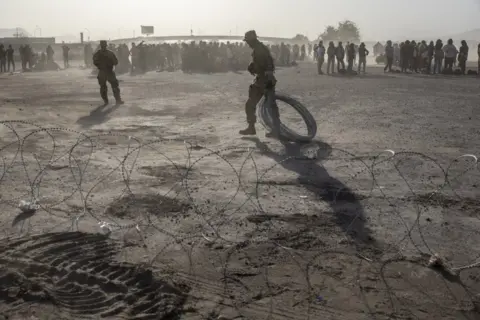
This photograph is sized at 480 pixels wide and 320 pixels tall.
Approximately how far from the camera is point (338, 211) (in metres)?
5.62

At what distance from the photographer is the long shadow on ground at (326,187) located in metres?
5.19

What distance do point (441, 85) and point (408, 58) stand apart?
8.12m

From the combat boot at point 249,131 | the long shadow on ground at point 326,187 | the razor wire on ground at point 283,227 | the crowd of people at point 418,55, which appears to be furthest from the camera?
the crowd of people at point 418,55

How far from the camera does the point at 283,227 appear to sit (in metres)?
5.14

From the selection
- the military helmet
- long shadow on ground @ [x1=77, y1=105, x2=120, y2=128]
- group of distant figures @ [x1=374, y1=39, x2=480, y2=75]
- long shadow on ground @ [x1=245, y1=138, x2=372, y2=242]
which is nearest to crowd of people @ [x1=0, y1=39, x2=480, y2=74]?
group of distant figures @ [x1=374, y1=39, x2=480, y2=75]

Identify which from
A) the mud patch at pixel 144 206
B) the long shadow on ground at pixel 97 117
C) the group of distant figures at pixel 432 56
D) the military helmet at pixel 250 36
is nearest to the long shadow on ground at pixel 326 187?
the mud patch at pixel 144 206

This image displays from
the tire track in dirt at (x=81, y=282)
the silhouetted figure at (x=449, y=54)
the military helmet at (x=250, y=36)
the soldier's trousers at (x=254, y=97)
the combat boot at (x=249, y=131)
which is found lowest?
the tire track in dirt at (x=81, y=282)

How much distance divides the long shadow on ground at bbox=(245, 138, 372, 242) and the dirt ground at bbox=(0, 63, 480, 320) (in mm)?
26

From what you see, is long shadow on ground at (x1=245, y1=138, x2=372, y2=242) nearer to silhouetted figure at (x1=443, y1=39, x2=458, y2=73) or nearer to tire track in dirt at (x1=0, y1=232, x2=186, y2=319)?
tire track in dirt at (x1=0, y1=232, x2=186, y2=319)

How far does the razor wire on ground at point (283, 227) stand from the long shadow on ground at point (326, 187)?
2cm

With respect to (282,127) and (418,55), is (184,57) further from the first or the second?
(282,127)

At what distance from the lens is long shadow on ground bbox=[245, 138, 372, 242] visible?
17.0 ft

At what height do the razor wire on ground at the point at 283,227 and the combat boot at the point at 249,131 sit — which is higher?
the combat boot at the point at 249,131

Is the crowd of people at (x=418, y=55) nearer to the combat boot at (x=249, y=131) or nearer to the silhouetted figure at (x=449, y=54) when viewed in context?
the silhouetted figure at (x=449, y=54)
